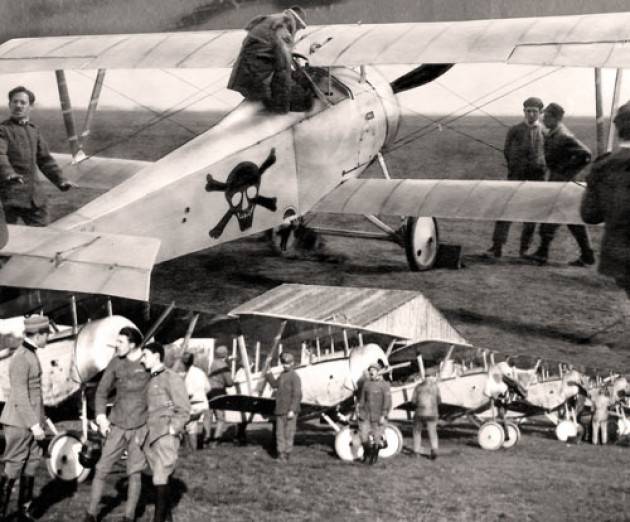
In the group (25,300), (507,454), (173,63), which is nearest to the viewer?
(25,300)

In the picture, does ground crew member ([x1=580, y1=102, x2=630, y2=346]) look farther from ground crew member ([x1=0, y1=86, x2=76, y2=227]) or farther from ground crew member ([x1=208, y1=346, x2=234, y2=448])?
ground crew member ([x1=0, y1=86, x2=76, y2=227])

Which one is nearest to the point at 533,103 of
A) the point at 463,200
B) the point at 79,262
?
the point at 463,200

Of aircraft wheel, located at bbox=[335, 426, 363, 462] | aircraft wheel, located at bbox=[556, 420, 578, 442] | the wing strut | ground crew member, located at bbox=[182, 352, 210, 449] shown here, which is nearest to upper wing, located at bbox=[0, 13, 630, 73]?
the wing strut

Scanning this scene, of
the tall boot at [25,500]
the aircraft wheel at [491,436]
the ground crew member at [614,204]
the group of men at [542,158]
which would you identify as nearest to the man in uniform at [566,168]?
the group of men at [542,158]

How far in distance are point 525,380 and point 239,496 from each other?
2427 mm

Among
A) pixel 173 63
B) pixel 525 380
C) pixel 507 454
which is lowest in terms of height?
pixel 507 454

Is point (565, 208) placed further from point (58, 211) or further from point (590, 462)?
point (58, 211)

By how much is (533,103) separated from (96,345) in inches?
136

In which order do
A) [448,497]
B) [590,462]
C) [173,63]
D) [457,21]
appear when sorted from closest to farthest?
[448,497], [590,462], [457,21], [173,63]

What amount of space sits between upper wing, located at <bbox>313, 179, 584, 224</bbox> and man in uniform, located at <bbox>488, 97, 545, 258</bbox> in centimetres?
14

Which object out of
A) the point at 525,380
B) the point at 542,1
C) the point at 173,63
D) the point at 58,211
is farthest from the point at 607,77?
the point at 58,211

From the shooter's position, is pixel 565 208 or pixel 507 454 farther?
pixel 565 208

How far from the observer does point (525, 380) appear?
20.9 ft

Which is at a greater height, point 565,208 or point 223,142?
point 223,142
